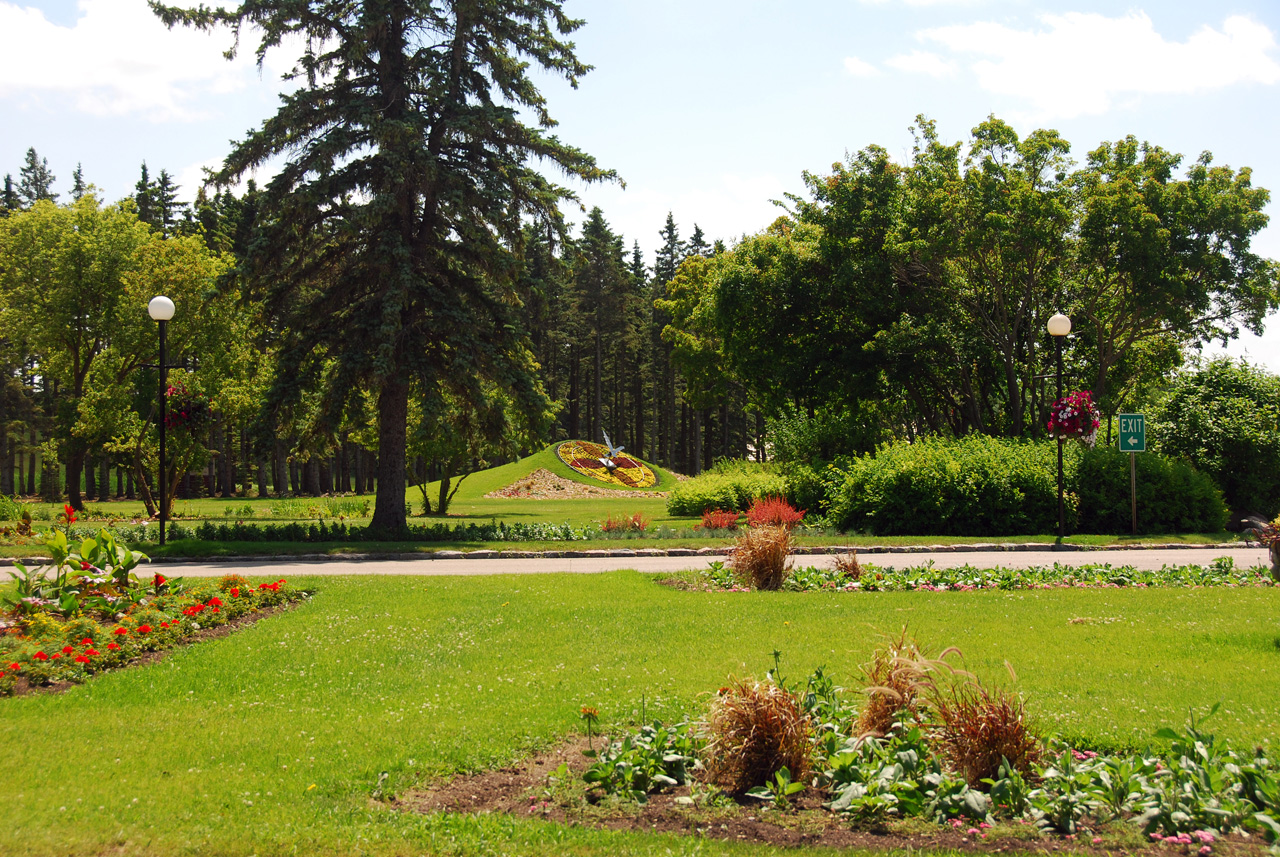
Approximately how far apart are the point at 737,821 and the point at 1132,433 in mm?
18417

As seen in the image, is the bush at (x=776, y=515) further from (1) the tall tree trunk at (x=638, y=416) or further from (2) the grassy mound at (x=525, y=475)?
(1) the tall tree trunk at (x=638, y=416)

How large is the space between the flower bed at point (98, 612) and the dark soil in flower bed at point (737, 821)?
13.7 feet

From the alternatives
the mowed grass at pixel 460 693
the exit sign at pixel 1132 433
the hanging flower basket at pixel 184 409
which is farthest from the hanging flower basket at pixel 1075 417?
the hanging flower basket at pixel 184 409

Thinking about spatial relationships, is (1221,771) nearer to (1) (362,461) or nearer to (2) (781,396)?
(2) (781,396)

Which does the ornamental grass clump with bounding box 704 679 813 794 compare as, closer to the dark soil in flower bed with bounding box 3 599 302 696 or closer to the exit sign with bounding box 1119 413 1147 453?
the dark soil in flower bed with bounding box 3 599 302 696

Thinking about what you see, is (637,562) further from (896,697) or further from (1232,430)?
(1232,430)

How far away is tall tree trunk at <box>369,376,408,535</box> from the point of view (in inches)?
784

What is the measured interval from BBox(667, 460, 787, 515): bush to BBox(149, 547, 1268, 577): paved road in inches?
308

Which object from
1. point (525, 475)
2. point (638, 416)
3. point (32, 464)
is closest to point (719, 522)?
point (525, 475)

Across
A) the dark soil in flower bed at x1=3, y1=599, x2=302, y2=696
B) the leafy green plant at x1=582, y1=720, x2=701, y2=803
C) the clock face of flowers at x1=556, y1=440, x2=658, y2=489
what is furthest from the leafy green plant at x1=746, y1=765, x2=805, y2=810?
the clock face of flowers at x1=556, y1=440, x2=658, y2=489

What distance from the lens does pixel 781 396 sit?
2994cm

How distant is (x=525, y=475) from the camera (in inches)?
1732

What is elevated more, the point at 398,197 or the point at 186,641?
the point at 398,197

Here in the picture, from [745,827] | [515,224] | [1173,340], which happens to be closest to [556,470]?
[515,224]
